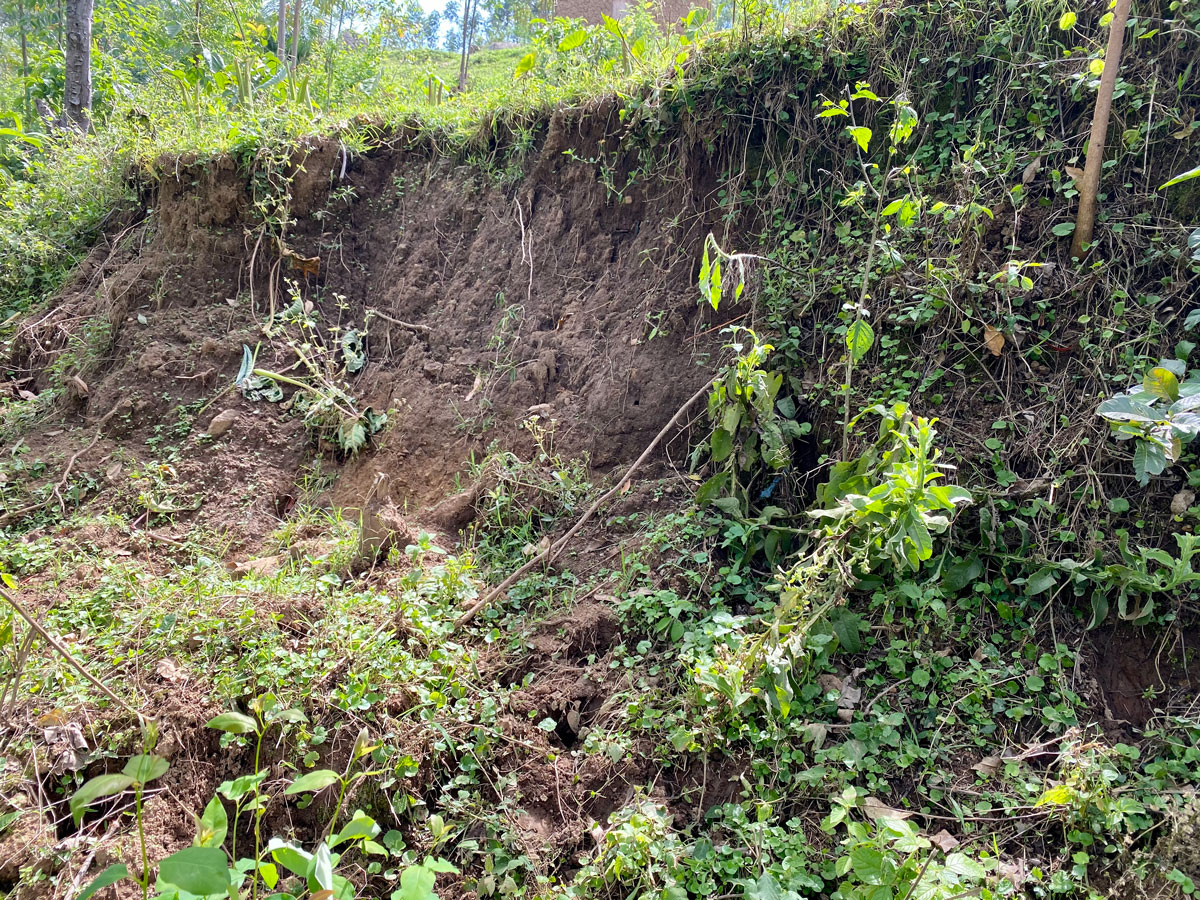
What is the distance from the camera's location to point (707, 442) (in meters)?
3.07

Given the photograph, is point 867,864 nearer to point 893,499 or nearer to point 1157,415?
point 893,499

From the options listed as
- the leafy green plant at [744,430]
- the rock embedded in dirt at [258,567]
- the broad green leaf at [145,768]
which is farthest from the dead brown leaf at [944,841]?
the rock embedded in dirt at [258,567]

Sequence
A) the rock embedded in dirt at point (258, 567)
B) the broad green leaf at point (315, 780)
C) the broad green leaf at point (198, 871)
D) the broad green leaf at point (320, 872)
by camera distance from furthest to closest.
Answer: the rock embedded in dirt at point (258, 567)
the broad green leaf at point (315, 780)
the broad green leaf at point (320, 872)
the broad green leaf at point (198, 871)

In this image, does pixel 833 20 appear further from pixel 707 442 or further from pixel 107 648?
pixel 107 648

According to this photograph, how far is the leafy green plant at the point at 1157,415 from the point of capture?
172 centimetres

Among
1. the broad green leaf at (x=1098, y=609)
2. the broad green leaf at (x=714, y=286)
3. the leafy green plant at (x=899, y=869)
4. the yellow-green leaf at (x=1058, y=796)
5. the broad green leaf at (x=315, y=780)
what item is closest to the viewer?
the broad green leaf at (x=315, y=780)

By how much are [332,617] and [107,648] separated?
2.65 feet

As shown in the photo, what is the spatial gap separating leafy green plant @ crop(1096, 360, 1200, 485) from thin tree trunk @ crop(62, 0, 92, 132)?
922cm

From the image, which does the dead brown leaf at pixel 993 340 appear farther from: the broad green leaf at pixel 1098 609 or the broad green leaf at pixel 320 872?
the broad green leaf at pixel 320 872

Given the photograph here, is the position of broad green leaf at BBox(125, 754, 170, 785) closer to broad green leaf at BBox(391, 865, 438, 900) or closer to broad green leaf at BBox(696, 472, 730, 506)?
broad green leaf at BBox(391, 865, 438, 900)

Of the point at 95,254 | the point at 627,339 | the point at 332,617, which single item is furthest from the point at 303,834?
the point at 95,254

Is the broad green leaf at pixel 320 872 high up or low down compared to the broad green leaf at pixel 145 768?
down

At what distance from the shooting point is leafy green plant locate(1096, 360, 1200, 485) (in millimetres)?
1720

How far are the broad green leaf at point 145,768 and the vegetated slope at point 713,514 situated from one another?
2.23 ft
